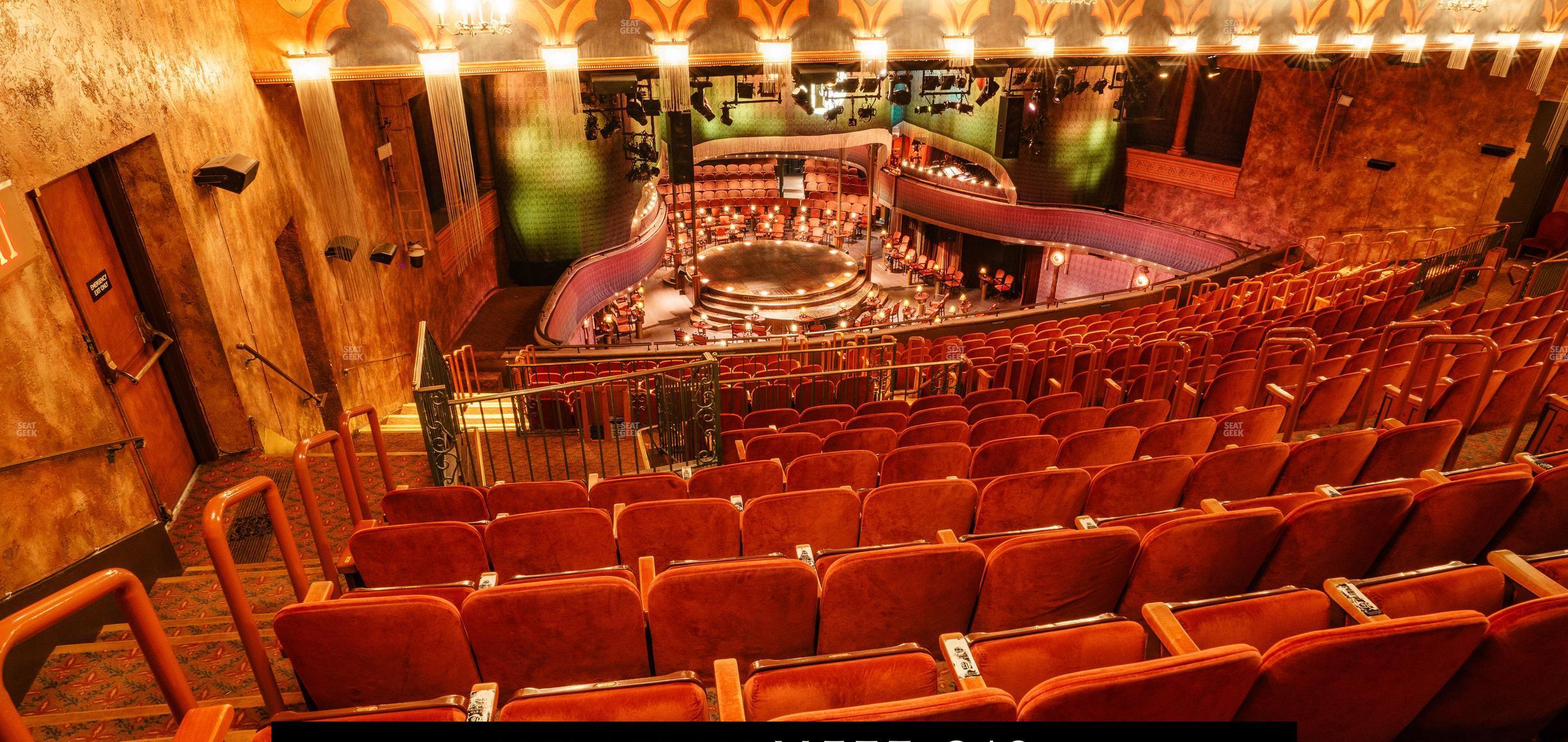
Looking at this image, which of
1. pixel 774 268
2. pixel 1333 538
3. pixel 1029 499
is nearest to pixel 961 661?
pixel 1029 499

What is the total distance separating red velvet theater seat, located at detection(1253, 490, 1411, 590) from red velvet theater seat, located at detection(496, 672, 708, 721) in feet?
7.63

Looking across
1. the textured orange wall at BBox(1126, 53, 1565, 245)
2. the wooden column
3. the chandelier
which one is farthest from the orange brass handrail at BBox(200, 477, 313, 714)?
the wooden column

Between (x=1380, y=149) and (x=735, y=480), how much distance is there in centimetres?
1537

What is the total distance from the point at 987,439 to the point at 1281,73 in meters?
14.3

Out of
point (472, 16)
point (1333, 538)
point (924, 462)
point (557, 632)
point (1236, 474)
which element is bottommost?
point (924, 462)

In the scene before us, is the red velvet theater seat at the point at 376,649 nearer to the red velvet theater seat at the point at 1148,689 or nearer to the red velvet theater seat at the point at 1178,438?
the red velvet theater seat at the point at 1148,689

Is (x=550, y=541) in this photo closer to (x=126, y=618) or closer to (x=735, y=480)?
(x=735, y=480)

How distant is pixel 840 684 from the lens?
210 cm

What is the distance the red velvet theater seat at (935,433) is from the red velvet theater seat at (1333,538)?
2068mm

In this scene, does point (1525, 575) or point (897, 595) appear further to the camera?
point (897, 595)

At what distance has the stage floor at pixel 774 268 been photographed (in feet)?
61.8

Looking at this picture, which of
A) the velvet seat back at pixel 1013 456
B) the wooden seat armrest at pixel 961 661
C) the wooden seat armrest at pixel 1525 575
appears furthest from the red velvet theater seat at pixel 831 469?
the wooden seat armrest at pixel 1525 575

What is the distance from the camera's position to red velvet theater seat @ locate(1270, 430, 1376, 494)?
142 inches

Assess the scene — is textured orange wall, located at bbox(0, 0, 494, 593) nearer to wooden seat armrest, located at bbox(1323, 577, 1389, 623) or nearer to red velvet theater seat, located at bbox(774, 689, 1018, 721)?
red velvet theater seat, located at bbox(774, 689, 1018, 721)
